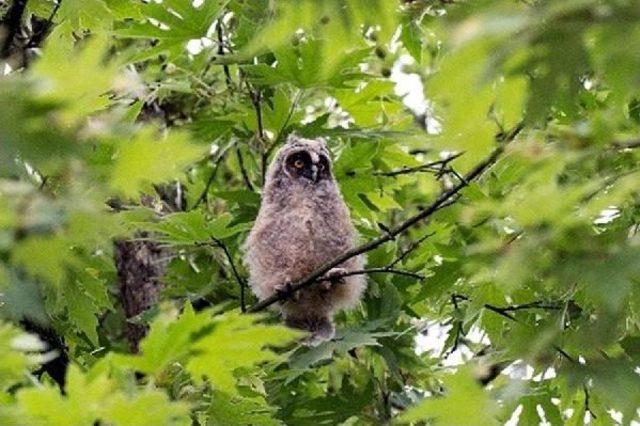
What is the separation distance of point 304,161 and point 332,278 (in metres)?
0.47

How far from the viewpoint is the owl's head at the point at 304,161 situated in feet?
11.2

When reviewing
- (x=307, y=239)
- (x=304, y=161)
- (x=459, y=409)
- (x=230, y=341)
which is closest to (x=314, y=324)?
(x=307, y=239)

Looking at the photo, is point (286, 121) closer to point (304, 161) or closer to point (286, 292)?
point (304, 161)

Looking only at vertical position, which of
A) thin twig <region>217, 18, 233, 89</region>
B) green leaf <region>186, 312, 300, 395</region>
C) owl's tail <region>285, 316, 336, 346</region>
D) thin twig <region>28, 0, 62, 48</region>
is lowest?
owl's tail <region>285, 316, 336, 346</region>

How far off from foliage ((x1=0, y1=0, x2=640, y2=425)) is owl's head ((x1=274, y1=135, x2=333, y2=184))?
0.06m

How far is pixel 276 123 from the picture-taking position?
3.29 m

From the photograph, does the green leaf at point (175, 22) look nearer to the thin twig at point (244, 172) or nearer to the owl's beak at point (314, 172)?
the owl's beak at point (314, 172)

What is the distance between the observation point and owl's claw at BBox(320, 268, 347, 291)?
3.10 m

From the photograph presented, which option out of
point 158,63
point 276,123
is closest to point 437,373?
point 276,123

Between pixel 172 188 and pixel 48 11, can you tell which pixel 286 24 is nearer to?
pixel 48 11

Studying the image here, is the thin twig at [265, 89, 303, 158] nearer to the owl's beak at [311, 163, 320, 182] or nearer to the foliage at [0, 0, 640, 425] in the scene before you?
the foliage at [0, 0, 640, 425]

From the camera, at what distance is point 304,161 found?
135 inches

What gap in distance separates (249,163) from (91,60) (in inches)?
113

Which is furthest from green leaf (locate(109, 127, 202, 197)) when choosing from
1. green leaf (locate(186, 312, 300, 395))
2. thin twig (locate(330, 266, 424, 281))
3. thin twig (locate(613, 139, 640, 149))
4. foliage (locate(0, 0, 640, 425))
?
thin twig (locate(330, 266, 424, 281))
